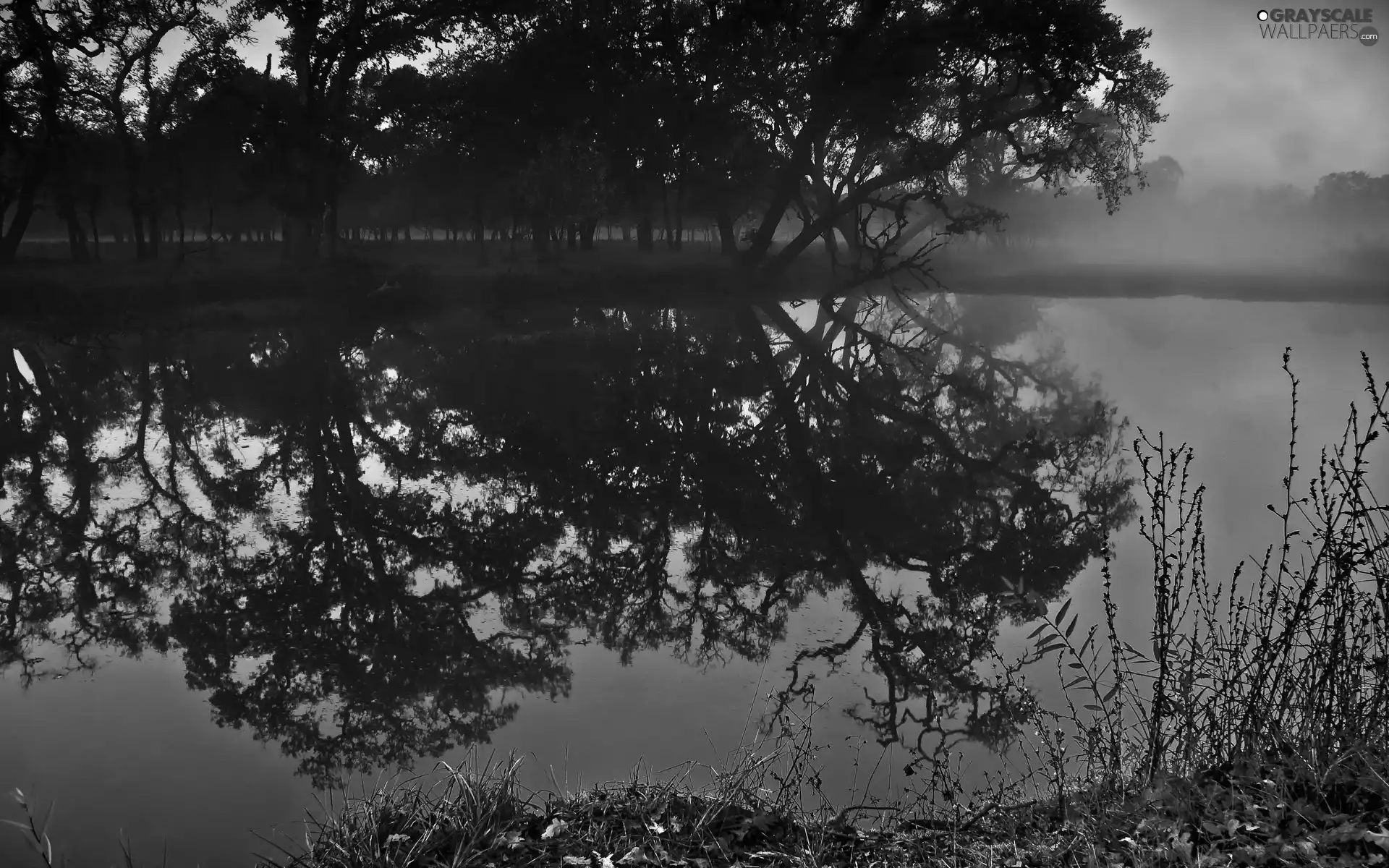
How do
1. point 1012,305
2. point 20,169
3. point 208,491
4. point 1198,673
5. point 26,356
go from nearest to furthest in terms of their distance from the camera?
point 1198,673 → point 208,491 → point 26,356 → point 1012,305 → point 20,169

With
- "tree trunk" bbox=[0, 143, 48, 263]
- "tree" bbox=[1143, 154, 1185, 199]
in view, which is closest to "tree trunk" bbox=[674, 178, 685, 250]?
"tree trunk" bbox=[0, 143, 48, 263]

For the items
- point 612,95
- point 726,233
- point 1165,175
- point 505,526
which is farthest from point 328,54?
point 1165,175

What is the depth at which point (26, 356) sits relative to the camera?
18859 mm

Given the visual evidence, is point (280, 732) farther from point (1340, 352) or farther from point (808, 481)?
point (1340, 352)

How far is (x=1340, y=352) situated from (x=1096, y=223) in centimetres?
9567

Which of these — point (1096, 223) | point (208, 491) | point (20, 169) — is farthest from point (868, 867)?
point (1096, 223)

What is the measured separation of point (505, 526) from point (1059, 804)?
610 centimetres

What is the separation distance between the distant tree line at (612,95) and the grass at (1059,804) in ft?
95.6

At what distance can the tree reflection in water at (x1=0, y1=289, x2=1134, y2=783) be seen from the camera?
587 centimetres

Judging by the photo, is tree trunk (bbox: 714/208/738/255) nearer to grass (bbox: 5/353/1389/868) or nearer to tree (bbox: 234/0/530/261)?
tree (bbox: 234/0/530/261)

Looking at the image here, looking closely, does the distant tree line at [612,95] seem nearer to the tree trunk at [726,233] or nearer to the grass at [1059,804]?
the tree trunk at [726,233]

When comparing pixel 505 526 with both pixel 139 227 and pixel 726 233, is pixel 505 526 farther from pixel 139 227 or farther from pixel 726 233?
pixel 139 227

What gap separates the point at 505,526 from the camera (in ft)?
29.3

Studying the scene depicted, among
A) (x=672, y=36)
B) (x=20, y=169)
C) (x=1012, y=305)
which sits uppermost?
(x=672, y=36)
